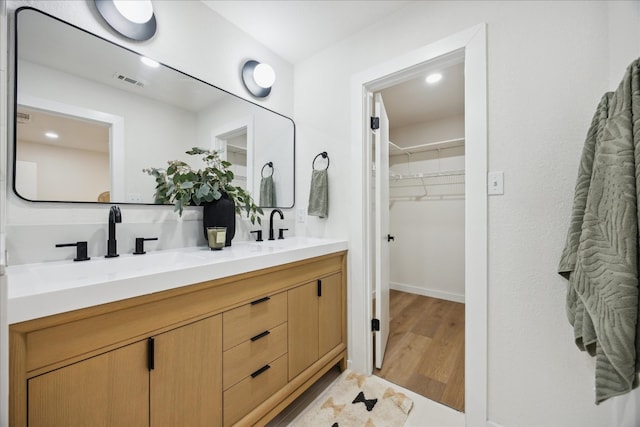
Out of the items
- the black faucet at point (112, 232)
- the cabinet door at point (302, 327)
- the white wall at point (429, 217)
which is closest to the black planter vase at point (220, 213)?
the black faucet at point (112, 232)

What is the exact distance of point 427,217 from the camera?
11.0ft

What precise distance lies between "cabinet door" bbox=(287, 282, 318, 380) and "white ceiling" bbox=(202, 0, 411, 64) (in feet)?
5.53

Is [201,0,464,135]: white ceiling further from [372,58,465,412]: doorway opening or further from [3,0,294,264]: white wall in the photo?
[372,58,465,412]: doorway opening

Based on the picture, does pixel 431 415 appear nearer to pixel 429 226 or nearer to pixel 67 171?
pixel 67 171

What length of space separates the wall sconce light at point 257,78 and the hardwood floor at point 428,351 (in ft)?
7.12

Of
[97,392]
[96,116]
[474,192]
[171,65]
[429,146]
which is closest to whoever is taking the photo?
[97,392]

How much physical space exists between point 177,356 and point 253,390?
43cm

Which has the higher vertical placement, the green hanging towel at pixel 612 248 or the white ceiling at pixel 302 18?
the white ceiling at pixel 302 18

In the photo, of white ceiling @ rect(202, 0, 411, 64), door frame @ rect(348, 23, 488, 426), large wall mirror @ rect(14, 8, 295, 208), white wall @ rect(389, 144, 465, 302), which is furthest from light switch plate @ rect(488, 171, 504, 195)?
white wall @ rect(389, 144, 465, 302)

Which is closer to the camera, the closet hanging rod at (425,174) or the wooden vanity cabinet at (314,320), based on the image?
the wooden vanity cabinet at (314,320)

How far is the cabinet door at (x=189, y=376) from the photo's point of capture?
893 millimetres

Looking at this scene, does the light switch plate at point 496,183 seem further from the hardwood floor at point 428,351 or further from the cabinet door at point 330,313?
the hardwood floor at point 428,351

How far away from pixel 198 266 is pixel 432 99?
2862 mm

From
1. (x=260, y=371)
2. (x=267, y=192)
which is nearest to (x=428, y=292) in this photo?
(x=267, y=192)
